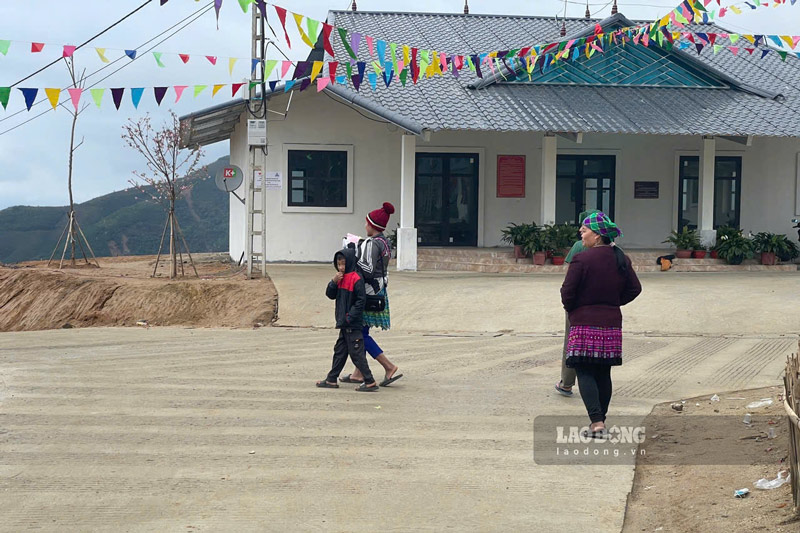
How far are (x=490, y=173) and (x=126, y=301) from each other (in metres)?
9.76

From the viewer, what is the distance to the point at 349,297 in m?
8.46

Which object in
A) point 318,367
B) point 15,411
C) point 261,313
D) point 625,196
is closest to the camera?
point 15,411

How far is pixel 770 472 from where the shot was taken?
18.4 ft

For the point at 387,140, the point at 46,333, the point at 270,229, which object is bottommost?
the point at 46,333

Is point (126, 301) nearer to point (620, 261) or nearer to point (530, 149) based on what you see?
point (620, 261)

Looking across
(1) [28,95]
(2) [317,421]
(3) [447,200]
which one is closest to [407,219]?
(3) [447,200]

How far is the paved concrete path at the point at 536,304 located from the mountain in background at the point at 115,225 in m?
17.2

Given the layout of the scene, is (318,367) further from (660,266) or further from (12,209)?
(12,209)

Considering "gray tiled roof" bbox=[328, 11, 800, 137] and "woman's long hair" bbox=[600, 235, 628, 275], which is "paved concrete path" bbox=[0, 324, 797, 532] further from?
"gray tiled roof" bbox=[328, 11, 800, 137]

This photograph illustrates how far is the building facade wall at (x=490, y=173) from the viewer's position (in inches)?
807

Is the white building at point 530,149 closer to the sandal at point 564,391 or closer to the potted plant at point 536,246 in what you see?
the potted plant at point 536,246

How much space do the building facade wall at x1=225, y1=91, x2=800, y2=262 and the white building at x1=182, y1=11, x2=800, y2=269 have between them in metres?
0.03

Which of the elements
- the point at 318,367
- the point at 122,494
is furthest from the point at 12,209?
the point at 122,494

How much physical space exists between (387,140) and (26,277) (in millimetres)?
8197
